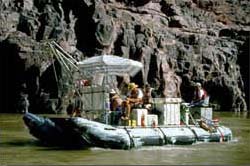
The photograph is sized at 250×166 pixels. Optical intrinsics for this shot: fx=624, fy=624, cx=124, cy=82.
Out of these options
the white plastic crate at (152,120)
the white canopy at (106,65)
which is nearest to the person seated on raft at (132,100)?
the white plastic crate at (152,120)

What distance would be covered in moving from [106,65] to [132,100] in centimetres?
243

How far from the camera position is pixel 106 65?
30.3 meters

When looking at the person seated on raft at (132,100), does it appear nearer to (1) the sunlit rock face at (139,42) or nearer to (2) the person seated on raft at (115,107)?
(2) the person seated on raft at (115,107)

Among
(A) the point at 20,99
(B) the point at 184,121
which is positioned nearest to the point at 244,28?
(A) the point at 20,99

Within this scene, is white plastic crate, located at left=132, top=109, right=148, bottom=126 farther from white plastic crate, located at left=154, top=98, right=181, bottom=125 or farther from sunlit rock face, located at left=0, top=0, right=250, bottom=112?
sunlit rock face, located at left=0, top=0, right=250, bottom=112

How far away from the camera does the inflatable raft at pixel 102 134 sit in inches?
1066

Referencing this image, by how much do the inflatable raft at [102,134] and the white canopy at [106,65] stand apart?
3529 millimetres

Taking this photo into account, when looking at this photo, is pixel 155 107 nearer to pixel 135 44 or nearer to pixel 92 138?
pixel 92 138

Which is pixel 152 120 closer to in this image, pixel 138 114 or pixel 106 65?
pixel 138 114

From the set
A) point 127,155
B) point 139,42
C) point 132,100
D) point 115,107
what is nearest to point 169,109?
point 132,100

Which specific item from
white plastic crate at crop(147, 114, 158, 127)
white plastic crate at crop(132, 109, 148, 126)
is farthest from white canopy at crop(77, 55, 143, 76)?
white plastic crate at crop(147, 114, 158, 127)

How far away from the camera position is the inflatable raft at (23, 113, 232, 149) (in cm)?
2708

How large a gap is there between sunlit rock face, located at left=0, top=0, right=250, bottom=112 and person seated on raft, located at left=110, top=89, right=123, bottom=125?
1969 inches

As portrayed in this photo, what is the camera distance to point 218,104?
10162cm
